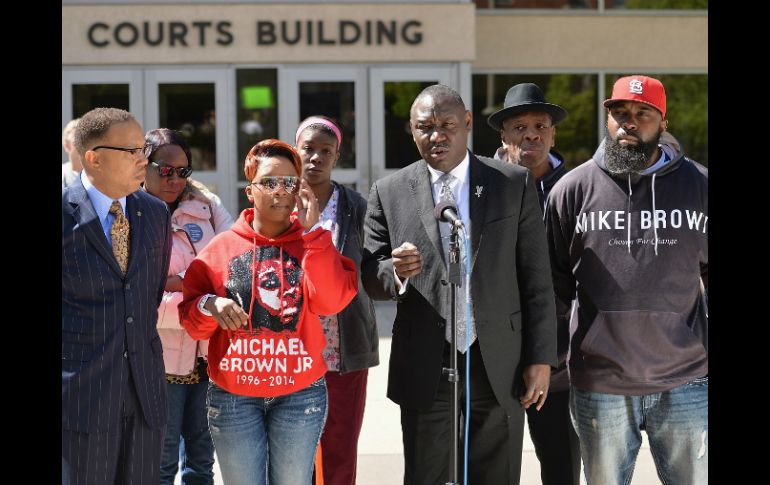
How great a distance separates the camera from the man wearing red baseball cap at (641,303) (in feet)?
12.7

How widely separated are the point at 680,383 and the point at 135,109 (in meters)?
10.7

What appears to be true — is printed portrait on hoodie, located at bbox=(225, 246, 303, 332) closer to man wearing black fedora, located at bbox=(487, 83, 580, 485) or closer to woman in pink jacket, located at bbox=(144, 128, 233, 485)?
woman in pink jacket, located at bbox=(144, 128, 233, 485)

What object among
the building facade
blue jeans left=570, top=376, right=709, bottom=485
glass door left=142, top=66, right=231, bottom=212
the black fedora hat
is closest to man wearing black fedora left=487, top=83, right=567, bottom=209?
the black fedora hat

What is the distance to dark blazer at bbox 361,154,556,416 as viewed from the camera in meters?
3.80

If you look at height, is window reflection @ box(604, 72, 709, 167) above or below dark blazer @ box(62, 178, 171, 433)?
above

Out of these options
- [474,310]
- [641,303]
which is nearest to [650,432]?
[641,303]

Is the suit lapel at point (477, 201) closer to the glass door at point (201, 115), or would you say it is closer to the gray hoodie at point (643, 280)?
the gray hoodie at point (643, 280)

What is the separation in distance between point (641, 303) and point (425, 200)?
1.00m

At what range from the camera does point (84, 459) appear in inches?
133

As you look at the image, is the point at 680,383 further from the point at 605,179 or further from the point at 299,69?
the point at 299,69

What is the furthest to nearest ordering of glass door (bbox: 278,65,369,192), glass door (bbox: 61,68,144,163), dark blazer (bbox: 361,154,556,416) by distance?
glass door (bbox: 278,65,369,192)
glass door (bbox: 61,68,144,163)
dark blazer (bbox: 361,154,556,416)

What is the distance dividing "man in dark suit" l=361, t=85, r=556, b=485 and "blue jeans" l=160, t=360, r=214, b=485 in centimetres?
129

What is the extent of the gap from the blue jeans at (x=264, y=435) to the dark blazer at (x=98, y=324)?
299 millimetres

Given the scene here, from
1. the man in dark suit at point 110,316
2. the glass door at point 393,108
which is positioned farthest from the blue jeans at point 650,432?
the glass door at point 393,108
